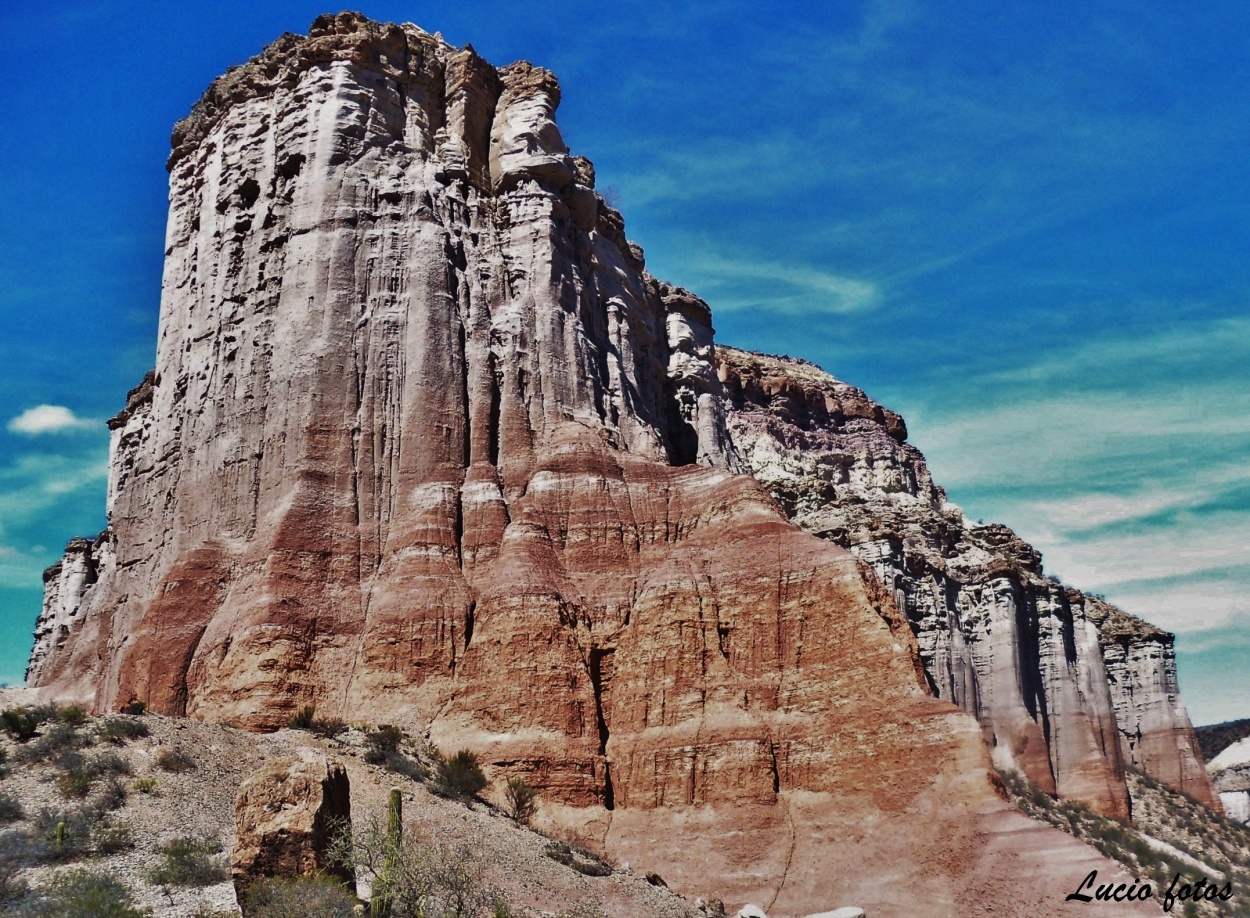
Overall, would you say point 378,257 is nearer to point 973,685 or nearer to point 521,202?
point 521,202

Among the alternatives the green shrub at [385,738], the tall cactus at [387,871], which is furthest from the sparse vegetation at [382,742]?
the tall cactus at [387,871]

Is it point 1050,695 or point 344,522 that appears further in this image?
point 1050,695

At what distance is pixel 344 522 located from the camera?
135ft

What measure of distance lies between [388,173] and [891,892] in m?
33.5

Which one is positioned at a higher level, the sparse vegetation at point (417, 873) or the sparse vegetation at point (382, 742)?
the sparse vegetation at point (382, 742)

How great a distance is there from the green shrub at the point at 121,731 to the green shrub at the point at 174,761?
89 centimetres

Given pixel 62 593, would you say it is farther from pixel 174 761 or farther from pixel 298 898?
pixel 298 898

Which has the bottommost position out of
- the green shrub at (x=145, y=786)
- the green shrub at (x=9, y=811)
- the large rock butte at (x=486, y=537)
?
the green shrub at (x=9, y=811)

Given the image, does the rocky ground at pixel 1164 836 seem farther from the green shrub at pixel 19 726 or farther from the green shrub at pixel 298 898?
the green shrub at pixel 19 726

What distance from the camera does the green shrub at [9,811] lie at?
22922mm

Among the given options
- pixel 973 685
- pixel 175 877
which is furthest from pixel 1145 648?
pixel 175 877

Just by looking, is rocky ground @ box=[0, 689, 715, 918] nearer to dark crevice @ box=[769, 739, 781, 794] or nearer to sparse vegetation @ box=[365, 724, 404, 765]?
sparse vegetation @ box=[365, 724, 404, 765]

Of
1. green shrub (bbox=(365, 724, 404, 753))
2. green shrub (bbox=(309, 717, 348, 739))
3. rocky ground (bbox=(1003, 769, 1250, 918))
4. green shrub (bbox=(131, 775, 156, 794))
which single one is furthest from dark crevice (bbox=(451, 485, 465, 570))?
rocky ground (bbox=(1003, 769, 1250, 918))

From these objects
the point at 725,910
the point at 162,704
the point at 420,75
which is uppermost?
the point at 420,75
